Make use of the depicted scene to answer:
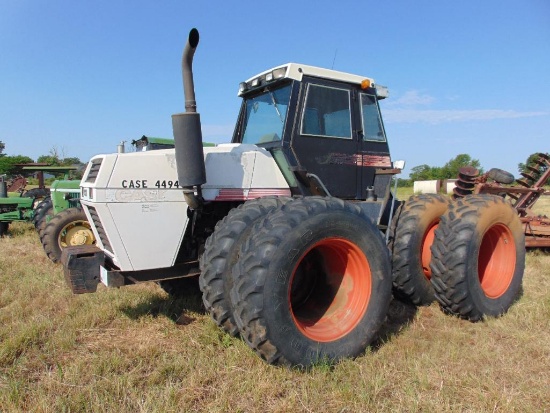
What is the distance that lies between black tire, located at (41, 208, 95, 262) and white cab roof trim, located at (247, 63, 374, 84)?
4.21 meters

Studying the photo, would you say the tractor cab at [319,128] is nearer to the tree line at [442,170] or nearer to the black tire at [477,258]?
the black tire at [477,258]

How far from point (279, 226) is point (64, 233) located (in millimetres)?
5455

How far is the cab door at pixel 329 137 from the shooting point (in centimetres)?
432

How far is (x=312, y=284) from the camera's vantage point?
13.1 ft

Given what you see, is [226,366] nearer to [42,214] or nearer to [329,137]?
[329,137]

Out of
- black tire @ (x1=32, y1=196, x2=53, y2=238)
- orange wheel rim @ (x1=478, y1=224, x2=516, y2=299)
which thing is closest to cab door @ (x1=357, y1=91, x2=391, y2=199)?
orange wheel rim @ (x1=478, y1=224, x2=516, y2=299)

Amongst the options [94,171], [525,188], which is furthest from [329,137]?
[525,188]

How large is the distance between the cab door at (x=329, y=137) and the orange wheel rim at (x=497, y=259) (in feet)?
5.18

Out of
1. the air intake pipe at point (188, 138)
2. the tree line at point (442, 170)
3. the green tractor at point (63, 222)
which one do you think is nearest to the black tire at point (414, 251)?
the air intake pipe at point (188, 138)

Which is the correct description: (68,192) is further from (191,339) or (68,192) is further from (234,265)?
(234,265)

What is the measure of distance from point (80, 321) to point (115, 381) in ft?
4.36

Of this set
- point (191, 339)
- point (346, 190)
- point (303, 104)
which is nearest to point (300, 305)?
point (191, 339)

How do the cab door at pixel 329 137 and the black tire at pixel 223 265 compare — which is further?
the cab door at pixel 329 137

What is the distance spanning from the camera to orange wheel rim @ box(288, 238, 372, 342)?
3.44 meters
